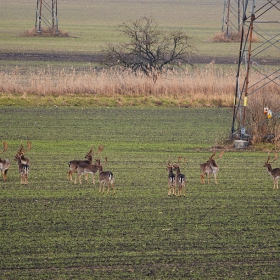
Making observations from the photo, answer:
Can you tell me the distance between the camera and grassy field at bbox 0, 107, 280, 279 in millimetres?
9594

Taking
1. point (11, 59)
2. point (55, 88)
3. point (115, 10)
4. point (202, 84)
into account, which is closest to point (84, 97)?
point (55, 88)

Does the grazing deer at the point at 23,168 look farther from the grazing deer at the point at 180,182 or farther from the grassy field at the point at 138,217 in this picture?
the grazing deer at the point at 180,182

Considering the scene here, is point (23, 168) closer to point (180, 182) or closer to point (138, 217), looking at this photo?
point (138, 217)

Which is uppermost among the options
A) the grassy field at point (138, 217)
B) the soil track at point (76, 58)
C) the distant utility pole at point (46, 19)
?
the distant utility pole at point (46, 19)

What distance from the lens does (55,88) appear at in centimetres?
2747

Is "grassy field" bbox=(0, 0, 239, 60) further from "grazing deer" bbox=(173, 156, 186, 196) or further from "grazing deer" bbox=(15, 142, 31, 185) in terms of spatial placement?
"grazing deer" bbox=(173, 156, 186, 196)

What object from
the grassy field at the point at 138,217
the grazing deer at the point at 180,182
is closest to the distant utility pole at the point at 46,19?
the grassy field at the point at 138,217

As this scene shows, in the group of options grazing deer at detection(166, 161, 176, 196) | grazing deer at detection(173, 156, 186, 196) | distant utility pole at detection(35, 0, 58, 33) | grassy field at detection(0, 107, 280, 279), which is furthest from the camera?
distant utility pole at detection(35, 0, 58, 33)

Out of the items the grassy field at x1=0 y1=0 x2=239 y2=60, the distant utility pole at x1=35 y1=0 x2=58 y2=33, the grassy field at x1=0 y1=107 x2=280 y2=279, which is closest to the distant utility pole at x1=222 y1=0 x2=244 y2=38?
the grassy field at x1=0 y1=0 x2=239 y2=60

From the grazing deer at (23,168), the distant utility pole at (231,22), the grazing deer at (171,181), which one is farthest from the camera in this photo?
the distant utility pole at (231,22)

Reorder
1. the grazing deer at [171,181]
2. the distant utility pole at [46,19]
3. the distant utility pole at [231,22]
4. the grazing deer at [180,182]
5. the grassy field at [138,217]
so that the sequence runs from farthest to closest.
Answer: the distant utility pole at [46,19], the distant utility pole at [231,22], the grazing deer at [171,181], the grazing deer at [180,182], the grassy field at [138,217]

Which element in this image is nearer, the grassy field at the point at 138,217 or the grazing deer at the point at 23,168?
the grassy field at the point at 138,217

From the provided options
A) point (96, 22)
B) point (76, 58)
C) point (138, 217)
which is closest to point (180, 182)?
point (138, 217)

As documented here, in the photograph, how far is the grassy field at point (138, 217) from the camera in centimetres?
959
